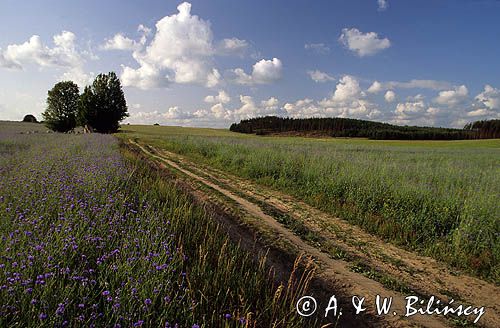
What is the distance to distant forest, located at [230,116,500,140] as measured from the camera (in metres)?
79.4

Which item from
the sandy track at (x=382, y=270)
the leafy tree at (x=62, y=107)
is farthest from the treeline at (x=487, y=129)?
the leafy tree at (x=62, y=107)

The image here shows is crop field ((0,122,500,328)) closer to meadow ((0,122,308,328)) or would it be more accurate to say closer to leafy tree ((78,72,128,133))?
meadow ((0,122,308,328))

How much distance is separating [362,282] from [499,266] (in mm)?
2671

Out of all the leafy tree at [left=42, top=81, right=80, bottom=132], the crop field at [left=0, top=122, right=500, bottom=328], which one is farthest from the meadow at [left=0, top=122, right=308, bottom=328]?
the leafy tree at [left=42, top=81, right=80, bottom=132]

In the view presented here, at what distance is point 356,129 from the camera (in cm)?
8438

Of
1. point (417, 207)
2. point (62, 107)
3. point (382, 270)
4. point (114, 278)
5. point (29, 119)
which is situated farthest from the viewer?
point (29, 119)

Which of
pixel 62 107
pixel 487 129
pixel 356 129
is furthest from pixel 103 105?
pixel 487 129

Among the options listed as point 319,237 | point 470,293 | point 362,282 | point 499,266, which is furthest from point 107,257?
point 499,266

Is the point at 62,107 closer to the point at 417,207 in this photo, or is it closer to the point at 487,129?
the point at 417,207

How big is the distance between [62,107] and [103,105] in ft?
37.6

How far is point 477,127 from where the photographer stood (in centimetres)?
8344

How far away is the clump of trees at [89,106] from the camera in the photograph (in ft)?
142

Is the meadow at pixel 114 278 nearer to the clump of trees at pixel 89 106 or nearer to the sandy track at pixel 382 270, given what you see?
the sandy track at pixel 382 270

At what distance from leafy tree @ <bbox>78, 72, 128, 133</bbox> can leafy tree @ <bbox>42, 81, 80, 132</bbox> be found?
726cm
